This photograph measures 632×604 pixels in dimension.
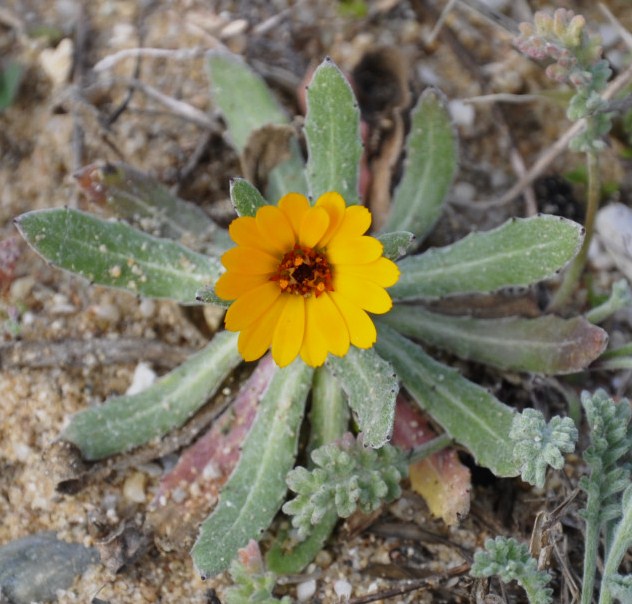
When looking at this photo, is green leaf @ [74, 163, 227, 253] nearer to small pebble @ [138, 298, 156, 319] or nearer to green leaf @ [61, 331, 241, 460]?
small pebble @ [138, 298, 156, 319]

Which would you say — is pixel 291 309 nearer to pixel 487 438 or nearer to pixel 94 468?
pixel 487 438

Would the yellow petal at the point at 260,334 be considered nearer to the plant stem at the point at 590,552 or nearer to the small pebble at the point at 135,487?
the small pebble at the point at 135,487

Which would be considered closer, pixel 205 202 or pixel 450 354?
pixel 450 354

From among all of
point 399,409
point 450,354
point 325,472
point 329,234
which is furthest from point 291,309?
point 450,354

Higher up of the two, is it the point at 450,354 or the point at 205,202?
the point at 205,202

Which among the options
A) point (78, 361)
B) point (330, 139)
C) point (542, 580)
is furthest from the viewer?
point (78, 361)

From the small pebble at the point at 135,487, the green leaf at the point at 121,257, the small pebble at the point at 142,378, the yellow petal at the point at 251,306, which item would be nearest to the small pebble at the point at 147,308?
the small pebble at the point at 142,378

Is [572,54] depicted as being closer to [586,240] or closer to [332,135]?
[586,240]

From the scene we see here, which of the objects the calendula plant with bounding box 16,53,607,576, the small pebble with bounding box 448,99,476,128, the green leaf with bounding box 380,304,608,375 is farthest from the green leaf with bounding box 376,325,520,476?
the small pebble with bounding box 448,99,476,128
